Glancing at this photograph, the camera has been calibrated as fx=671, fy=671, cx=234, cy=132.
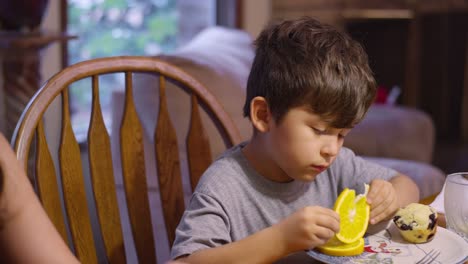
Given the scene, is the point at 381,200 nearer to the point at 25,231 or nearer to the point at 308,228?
the point at 308,228

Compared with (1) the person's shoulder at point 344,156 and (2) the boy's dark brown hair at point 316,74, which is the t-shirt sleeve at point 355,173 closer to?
(1) the person's shoulder at point 344,156

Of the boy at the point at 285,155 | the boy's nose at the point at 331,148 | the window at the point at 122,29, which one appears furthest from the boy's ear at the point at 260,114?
the window at the point at 122,29

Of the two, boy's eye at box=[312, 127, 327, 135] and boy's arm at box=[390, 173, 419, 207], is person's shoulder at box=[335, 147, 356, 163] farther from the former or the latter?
boy's eye at box=[312, 127, 327, 135]

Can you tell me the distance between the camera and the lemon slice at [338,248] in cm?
100

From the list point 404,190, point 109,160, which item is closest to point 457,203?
point 404,190

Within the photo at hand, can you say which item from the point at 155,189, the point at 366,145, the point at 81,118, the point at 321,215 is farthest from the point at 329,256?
the point at 81,118

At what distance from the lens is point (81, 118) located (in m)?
3.09

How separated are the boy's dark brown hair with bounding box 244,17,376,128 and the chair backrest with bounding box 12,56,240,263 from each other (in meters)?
0.28

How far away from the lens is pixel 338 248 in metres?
1.00

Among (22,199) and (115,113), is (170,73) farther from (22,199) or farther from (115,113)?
(115,113)

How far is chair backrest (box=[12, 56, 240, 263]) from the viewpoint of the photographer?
1.16 metres

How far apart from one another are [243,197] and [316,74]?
10.3 inches

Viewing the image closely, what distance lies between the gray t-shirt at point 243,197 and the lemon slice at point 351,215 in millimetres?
180

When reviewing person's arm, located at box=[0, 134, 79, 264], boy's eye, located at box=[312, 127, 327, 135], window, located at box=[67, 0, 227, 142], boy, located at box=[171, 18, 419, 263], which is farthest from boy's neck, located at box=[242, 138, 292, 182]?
window, located at box=[67, 0, 227, 142]
